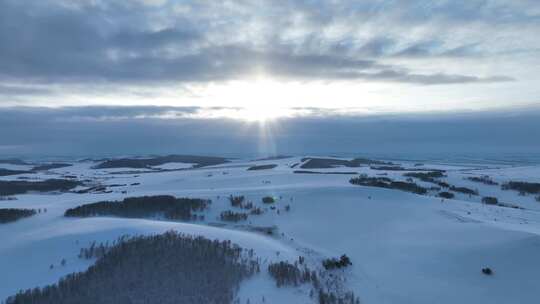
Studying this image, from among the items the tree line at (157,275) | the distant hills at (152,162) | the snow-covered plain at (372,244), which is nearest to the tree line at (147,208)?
the snow-covered plain at (372,244)

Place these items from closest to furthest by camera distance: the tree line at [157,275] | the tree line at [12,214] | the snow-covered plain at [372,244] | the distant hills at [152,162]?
the tree line at [157,275] < the snow-covered plain at [372,244] < the tree line at [12,214] < the distant hills at [152,162]

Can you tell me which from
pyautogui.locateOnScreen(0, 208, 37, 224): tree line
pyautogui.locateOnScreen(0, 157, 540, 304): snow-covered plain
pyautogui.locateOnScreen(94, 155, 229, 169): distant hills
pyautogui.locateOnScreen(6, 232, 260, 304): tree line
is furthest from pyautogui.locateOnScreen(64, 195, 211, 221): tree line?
pyautogui.locateOnScreen(94, 155, 229, 169): distant hills

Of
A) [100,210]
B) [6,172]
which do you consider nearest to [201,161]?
[6,172]

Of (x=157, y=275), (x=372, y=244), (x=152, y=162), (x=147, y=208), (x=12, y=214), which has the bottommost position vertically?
(x=372, y=244)

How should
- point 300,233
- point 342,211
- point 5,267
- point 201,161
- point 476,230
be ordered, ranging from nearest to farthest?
point 5,267, point 476,230, point 300,233, point 342,211, point 201,161

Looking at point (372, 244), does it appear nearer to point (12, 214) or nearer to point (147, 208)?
point (147, 208)

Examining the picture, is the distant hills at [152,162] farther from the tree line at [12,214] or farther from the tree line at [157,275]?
the tree line at [157,275]

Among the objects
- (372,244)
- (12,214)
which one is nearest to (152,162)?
(12,214)

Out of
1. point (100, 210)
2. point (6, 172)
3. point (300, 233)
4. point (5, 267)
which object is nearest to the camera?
point (5, 267)

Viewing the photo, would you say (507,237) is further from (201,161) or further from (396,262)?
(201,161)

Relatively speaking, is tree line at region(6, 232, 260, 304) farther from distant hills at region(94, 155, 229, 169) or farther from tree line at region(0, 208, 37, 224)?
distant hills at region(94, 155, 229, 169)

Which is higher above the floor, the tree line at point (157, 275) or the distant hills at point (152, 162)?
the distant hills at point (152, 162)
